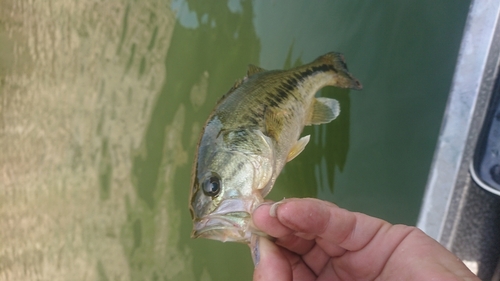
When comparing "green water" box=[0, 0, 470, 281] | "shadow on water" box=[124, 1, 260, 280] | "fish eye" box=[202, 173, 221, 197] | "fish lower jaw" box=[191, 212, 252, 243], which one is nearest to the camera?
"fish lower jaw" box=[191, 212, 252, 243]

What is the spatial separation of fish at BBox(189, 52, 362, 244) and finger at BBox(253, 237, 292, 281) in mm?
73

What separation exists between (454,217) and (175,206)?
1.82 meters

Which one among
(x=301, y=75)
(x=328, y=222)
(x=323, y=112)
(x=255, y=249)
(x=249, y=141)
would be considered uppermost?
(x=301, y=75)

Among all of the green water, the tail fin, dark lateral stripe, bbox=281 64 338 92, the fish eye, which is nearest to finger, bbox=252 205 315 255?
the fish eye

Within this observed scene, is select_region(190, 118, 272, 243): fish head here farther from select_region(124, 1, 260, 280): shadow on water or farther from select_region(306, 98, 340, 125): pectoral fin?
select_region(124, 1, 260, 280): shadow on water

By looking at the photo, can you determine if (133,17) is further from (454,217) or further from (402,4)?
(454,217)

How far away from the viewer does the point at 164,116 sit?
283 centimetres

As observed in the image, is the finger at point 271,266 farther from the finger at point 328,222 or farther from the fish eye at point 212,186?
the fish eye at point 212,186

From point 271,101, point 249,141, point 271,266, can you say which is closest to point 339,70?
point 271,101

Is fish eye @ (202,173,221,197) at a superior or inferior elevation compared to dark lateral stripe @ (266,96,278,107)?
inferior

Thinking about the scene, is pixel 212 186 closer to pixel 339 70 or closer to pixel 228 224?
pixel 228 224

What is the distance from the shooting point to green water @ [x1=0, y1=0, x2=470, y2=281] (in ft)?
6.68

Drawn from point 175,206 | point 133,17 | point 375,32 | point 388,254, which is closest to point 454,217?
point 388,254

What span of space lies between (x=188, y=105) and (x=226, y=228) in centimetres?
181
